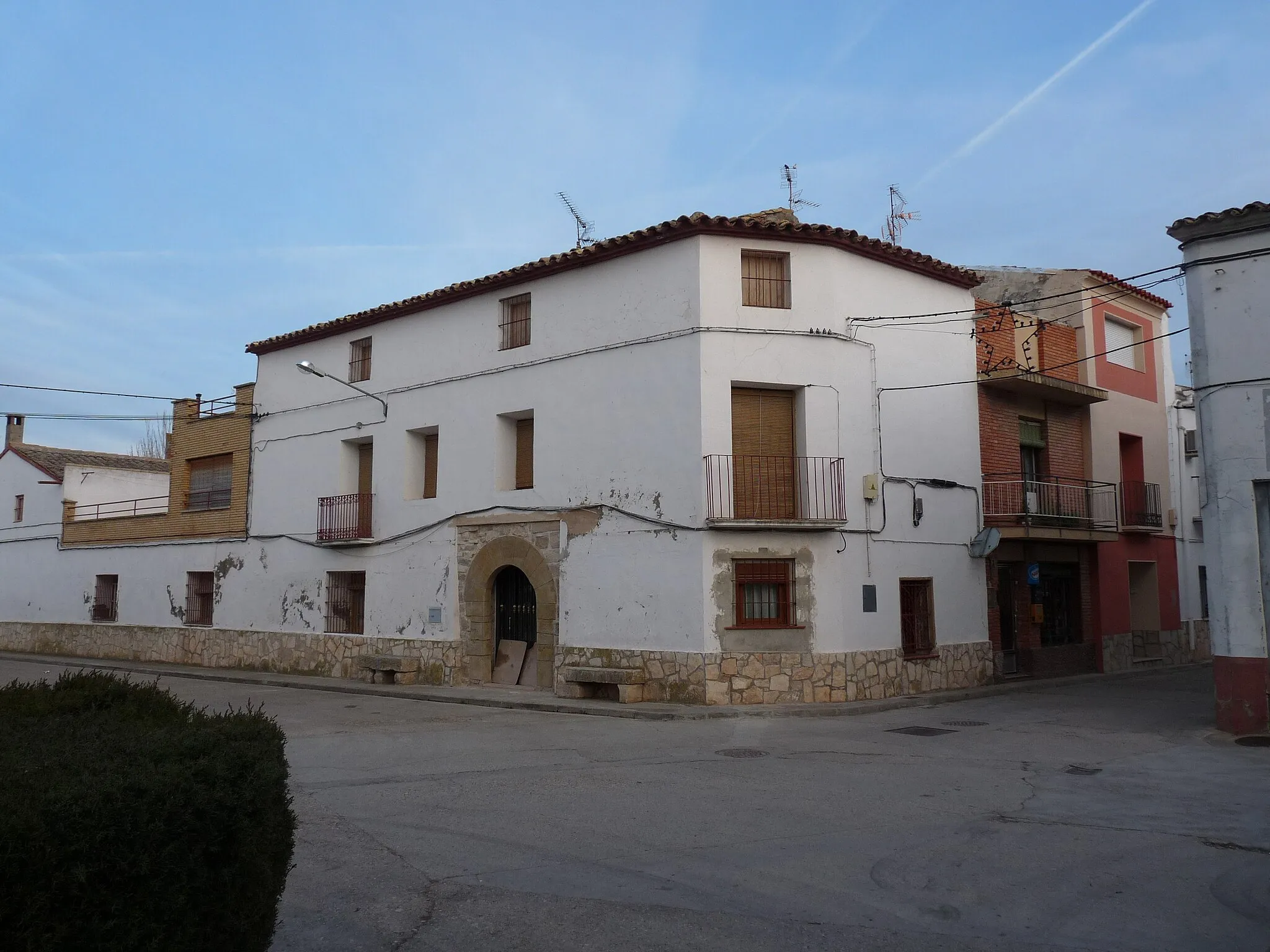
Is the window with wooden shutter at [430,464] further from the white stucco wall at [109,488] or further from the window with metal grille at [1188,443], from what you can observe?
the window with metal grille at [1188,443]

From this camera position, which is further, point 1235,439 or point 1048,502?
point 1048,502

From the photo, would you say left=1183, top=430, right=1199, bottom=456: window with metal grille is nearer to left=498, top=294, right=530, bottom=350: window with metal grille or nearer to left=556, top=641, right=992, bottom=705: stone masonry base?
left=556, top=641, right=992, bottom=705: stone masonry base

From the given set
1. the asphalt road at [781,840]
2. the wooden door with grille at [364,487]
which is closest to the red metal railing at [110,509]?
the wooden door with grille at [364,487]

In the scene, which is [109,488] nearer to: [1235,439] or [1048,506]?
[1048,506]

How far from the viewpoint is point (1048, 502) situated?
19.2 meters

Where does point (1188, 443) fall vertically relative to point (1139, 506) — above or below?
above

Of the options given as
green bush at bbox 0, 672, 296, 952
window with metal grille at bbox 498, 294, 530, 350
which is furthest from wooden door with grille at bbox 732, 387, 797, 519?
green bush at bbox 0, 672, 296, 952

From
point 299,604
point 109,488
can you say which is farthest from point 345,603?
point 109,488

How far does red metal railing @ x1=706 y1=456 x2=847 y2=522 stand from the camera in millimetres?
15148

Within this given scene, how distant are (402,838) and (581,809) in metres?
1.52

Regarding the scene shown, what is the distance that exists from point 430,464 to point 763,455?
723 centimetres

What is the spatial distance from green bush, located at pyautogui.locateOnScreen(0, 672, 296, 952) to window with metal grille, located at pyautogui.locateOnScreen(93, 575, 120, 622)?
25.1 meters

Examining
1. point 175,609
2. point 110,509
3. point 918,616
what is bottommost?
point 918,616

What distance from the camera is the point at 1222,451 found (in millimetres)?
11633
